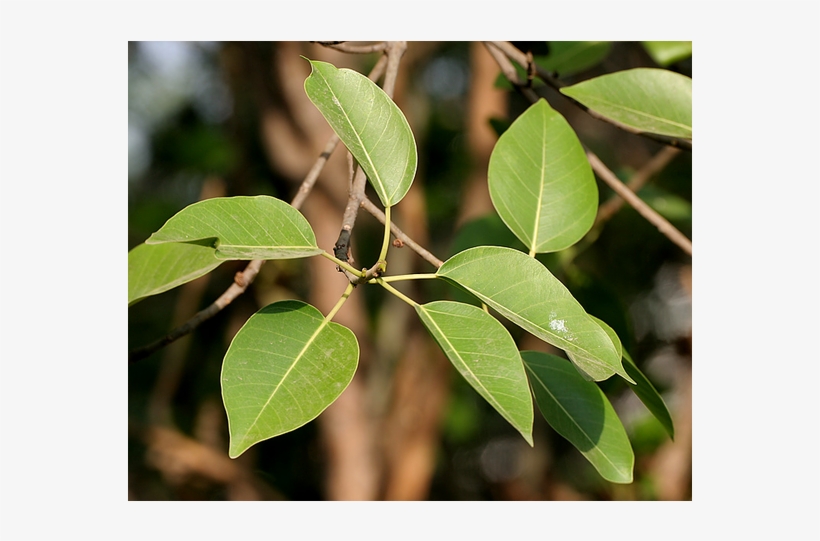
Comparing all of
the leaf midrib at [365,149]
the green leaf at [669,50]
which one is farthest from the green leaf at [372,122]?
the green leaf at [669,50]

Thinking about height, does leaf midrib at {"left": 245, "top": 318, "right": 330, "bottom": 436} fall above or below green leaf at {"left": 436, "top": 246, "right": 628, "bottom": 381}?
below

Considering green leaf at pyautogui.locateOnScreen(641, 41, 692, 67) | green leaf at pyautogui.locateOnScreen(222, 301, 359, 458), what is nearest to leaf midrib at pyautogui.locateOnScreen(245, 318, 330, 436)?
green leaf at pyautogui.locateOnScreen(222, 301, 359, 458)

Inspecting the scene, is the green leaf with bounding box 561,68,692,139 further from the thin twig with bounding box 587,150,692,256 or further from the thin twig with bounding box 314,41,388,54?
the thin twig with bounding box 314,41,388,54

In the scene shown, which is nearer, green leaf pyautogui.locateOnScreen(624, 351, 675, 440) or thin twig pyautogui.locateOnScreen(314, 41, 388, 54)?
green leaf pyautogui.locateOnScreen(624, 351, 675, 440)

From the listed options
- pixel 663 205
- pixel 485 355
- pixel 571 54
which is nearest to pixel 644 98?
pixel 571 54

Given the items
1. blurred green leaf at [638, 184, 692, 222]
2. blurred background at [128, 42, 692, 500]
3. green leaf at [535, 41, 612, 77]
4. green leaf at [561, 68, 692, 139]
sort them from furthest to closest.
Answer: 1. blurred background at [128, 42, 692, 500]
2. blurred green leaf at [638, 184, 692, 222]
3. green leaf at [535, 41, 612, 77]
4. green leaf at [561, 68, 692, 139]

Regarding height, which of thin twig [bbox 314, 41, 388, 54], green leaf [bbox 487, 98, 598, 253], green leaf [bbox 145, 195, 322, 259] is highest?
thin twig [bbox 314, 41, 388, 54]

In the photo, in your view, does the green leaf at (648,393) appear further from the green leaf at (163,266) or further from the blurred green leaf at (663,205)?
the blurred green leaf at (663,205)
